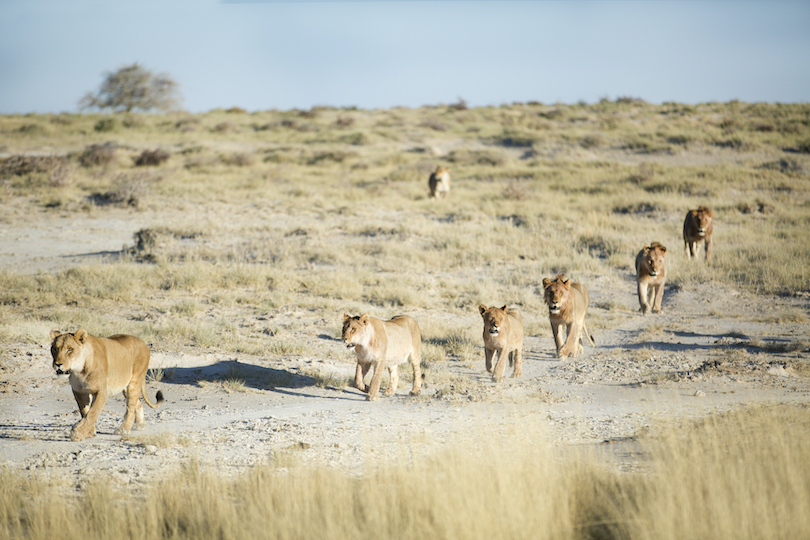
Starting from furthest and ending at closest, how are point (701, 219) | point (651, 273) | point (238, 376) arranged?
1. point (701, 219)
2. point (651, 273)
3. point (238, 376)

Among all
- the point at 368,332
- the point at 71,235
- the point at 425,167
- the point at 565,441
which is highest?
the point at 425,167

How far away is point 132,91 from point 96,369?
67.5 meters

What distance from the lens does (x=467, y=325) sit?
12.2 metres

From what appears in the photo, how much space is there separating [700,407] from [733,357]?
3.27 metres

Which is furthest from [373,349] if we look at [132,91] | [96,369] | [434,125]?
[132,91]

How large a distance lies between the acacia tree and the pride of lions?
2521 inches

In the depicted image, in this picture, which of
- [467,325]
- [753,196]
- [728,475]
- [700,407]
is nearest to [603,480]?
[728,475]

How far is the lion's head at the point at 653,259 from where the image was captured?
11727mm

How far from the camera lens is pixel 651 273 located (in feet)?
39.0

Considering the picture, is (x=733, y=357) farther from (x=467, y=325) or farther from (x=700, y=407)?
(x=467, y=325)

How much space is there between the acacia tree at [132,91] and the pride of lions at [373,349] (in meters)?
64.0

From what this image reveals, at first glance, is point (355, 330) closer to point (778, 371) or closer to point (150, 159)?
point (778, 371)

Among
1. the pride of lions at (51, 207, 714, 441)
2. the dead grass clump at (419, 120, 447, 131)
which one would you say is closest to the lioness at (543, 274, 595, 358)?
the pride of lions at (51, 207, 714, 441)

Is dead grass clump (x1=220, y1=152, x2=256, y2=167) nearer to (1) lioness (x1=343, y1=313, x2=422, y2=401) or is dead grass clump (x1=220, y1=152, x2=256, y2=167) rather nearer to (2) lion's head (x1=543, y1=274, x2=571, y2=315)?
(2) lion's head (x1=543, y1=274, x2=571, y2=315)
